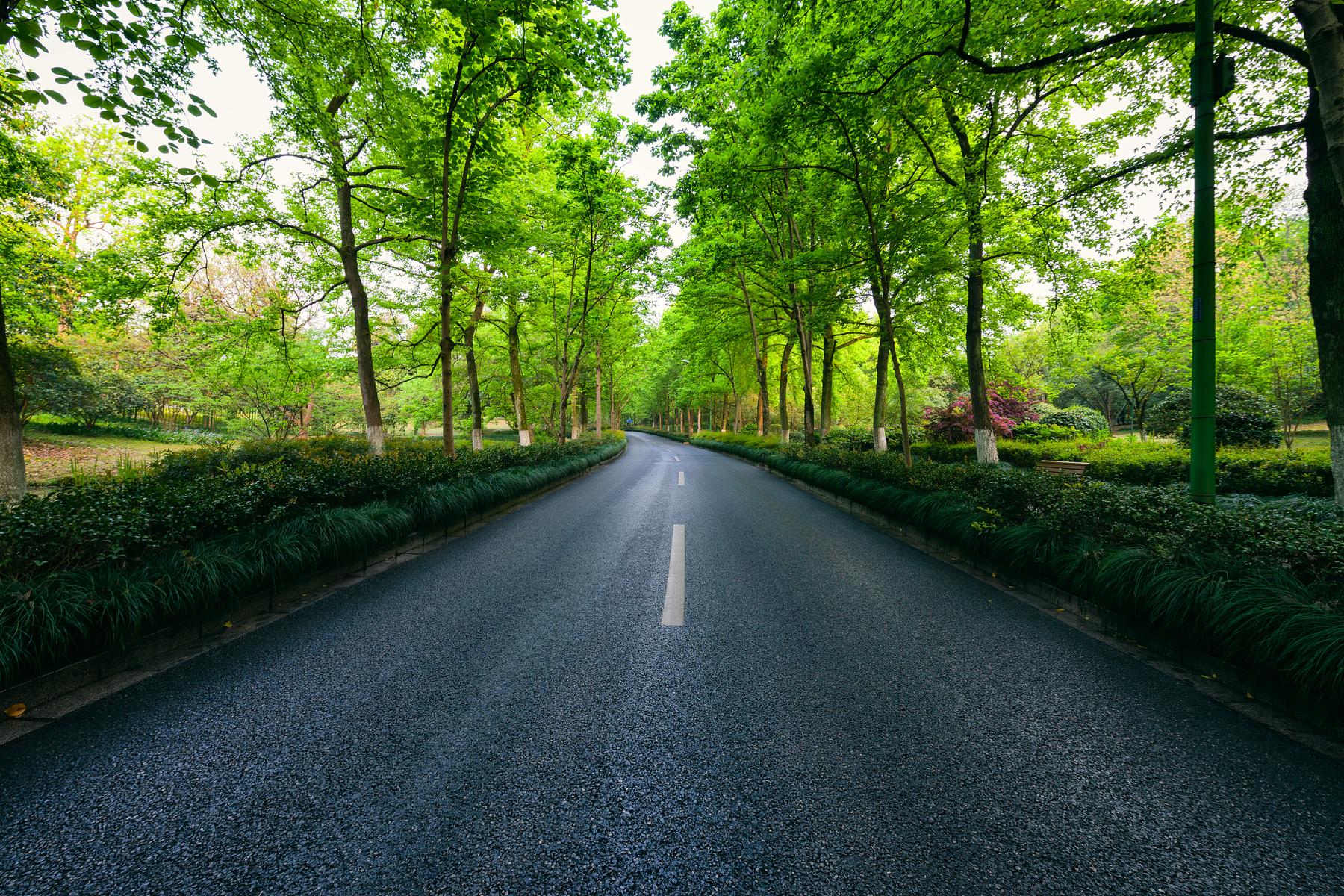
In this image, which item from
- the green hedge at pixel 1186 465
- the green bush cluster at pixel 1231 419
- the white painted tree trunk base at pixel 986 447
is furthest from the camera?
the green bush cluster at pixel 1231 419

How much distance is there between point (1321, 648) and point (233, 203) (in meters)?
16.5

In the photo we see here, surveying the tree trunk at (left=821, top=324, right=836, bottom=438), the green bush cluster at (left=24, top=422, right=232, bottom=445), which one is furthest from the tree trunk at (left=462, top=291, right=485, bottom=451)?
the green bush cluster at (left=24, top=422, right=232, bottom=445)

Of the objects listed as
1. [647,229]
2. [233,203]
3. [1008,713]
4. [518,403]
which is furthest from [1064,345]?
[233,203]

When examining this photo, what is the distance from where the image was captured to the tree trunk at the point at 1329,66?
3883 millimetres

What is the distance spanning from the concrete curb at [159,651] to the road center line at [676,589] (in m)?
3.35

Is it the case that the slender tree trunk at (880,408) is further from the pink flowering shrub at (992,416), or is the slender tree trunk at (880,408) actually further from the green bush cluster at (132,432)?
the green bush cluster at (132,432)

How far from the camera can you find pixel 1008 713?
2.54m

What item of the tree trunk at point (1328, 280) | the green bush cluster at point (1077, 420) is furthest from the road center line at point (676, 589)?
the green bush cluster at point (1077, 420)

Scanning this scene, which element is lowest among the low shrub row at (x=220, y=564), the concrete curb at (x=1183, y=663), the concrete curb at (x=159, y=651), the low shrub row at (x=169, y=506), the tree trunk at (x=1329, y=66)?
the concrete curb at (x=1183, y=663)

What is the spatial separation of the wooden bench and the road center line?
9147 millimetres

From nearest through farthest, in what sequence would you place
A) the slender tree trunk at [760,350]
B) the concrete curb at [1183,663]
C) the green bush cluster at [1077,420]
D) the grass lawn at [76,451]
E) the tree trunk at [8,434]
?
the concrete curb at [1183,663] → the tree trunk at [8,434] → the grass lawn at [76,451] → the slender tree trunk at [760,350] → the green bush cluster at [1077,420]

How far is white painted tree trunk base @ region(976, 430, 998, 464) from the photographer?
32.9ft

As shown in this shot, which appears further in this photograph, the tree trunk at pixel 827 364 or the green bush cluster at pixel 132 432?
the green bush cluster at pixel 132 432

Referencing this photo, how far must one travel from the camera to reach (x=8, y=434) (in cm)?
626
